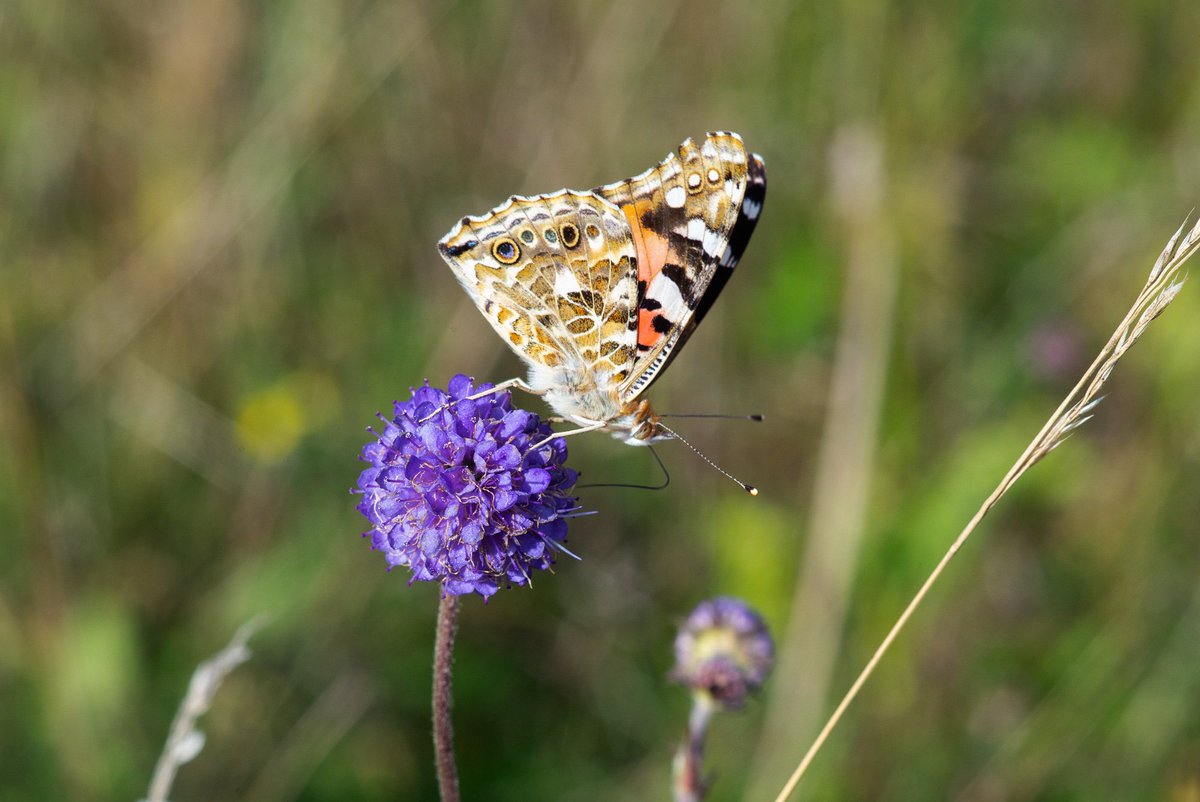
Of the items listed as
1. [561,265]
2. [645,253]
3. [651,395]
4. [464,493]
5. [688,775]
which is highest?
[651,395]

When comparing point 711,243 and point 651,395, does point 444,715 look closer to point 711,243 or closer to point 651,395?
point 711,243

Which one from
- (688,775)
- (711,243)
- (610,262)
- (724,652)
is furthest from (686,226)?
(688,775)

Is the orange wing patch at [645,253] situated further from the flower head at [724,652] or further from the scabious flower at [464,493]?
the flower head at [724,652]

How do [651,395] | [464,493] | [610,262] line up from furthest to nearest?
1. [651,395]
2. [610,262]
3. [464,493]

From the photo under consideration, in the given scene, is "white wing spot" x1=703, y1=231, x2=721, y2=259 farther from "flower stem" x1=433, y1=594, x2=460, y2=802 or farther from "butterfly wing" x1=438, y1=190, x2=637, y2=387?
"flower stem" x1=433, y1=594, x2=460, y2=802

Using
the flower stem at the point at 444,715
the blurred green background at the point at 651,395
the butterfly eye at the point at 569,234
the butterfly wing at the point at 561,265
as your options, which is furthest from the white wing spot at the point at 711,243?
the blurred green background at the point at 651,395

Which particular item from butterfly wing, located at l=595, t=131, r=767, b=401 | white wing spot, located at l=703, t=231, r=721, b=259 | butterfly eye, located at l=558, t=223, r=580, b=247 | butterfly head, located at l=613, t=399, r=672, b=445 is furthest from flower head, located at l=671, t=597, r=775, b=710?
butterfly eye, located at l=558, t=223, r=580, b=247

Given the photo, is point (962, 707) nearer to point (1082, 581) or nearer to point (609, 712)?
point (1082, 581)
